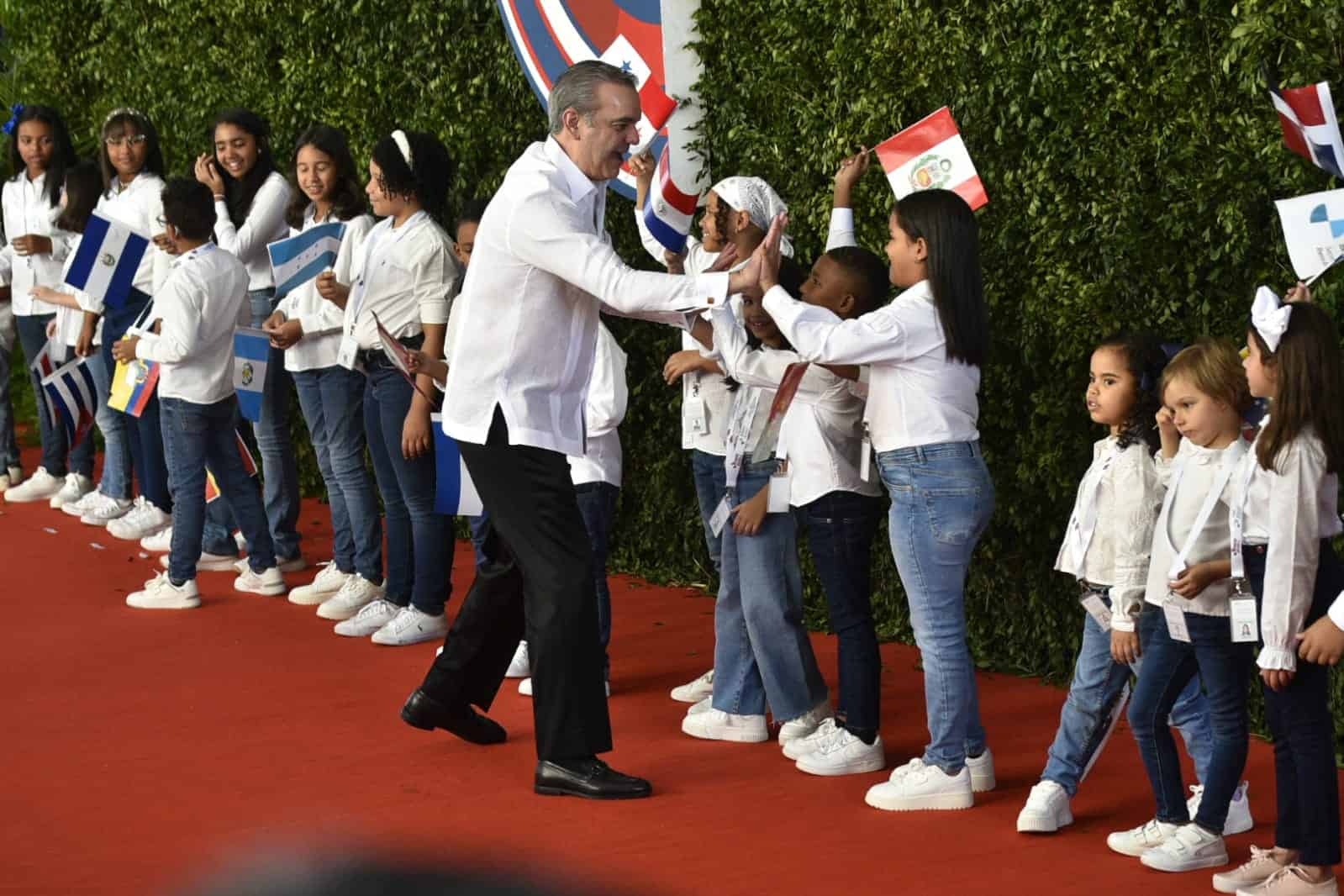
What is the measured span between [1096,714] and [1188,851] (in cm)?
42

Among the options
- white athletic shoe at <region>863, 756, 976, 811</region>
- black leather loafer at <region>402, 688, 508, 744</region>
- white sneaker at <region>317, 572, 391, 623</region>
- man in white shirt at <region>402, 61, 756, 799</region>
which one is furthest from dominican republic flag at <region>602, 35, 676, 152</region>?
white athletic shoe at <region>863, 756, 976, 811</region>

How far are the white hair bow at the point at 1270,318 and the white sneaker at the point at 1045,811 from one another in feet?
4.05

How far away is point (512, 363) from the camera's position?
4.65 metres

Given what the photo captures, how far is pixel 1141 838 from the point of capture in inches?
167

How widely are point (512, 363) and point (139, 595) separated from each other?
3.33 meters

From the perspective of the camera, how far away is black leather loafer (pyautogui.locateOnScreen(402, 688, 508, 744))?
16.8 ft

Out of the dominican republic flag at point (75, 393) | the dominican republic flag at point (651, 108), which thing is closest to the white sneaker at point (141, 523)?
the dominican republic flag at point (75, 393)

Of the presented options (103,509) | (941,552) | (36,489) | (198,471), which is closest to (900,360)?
(941,552)

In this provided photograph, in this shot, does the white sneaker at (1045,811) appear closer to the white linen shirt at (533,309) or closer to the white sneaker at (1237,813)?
the white sneaker at (1237,813)

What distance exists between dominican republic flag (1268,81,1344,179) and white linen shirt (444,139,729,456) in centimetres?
161

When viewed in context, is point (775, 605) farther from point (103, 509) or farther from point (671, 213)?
point (103, 509)

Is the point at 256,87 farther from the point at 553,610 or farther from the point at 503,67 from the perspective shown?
the point at 553,610

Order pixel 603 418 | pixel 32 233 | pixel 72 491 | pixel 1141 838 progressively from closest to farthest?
pixel 1141 838
pixel 603 418
pixel 32 233
pixel 72 491

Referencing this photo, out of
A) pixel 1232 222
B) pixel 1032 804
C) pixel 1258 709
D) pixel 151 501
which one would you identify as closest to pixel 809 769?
pixel 1032 804
